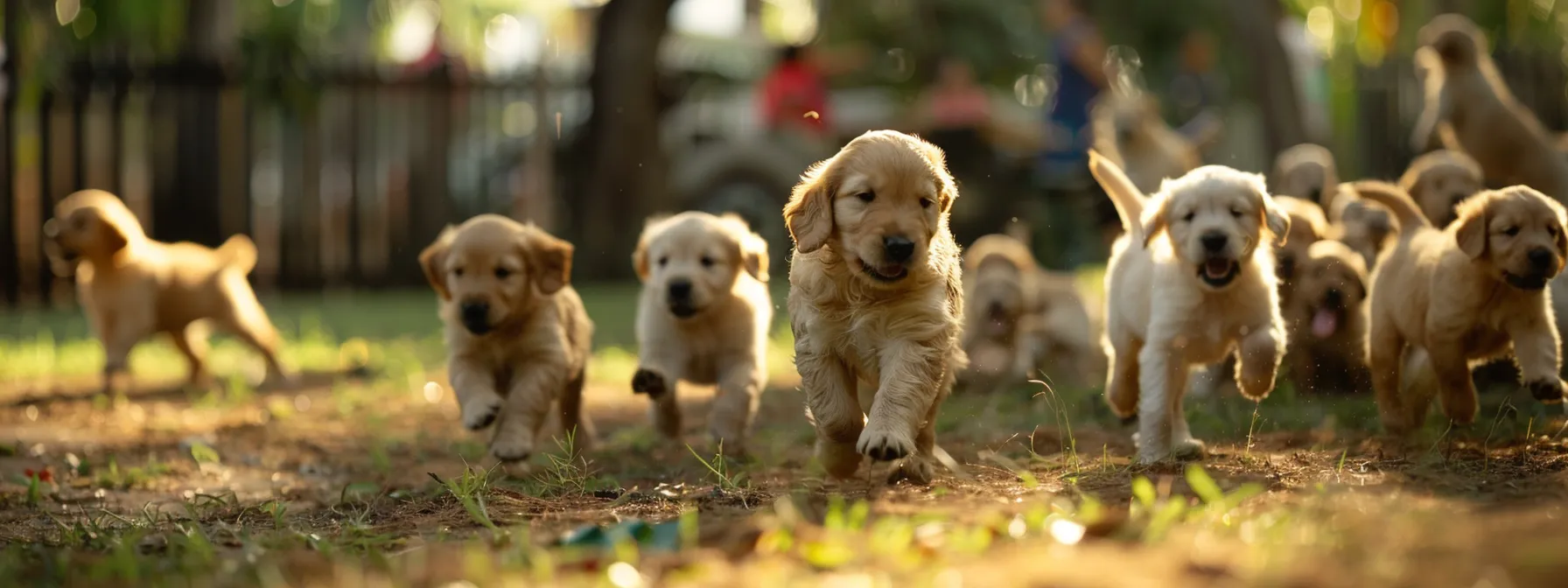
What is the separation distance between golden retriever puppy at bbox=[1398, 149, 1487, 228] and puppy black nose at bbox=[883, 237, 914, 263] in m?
3.64

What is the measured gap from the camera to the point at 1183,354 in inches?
221

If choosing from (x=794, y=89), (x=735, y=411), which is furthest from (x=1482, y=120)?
(x=794, y=89)

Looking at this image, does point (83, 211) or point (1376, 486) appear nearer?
point (1376, 486)

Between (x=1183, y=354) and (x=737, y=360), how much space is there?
1.84m

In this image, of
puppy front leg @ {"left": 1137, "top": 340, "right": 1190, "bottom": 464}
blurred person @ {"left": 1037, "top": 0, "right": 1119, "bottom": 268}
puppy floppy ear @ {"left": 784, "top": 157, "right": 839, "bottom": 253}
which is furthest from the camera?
blurred person @ {"left": 1037, "top": 0, "right": 1119, "bottom": 268}

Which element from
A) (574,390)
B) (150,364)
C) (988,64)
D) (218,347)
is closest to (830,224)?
(574,390)

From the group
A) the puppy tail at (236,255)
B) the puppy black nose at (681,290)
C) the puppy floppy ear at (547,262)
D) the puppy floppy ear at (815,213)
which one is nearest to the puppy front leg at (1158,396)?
the puppy floppy ear at (815,213)

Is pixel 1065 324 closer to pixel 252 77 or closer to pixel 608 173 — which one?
pixel 608 173

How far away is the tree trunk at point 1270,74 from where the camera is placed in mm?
14359

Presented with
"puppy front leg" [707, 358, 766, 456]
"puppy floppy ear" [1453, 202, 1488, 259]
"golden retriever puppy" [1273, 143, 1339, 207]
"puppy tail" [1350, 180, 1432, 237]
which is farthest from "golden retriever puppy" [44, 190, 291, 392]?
"puppy floppy ear" [1453, 202, 1488, 259]

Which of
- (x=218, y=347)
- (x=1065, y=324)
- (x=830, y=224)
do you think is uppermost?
(x=830, y=224)

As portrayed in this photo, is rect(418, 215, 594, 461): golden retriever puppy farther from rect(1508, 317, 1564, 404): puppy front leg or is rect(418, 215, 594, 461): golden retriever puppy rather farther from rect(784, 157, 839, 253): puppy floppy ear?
rect(1508, 317, 1564, 404): puppy front leg

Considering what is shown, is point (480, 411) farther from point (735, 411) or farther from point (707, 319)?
point (707, 319)

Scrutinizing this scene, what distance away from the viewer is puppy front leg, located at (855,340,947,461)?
4500 mm
